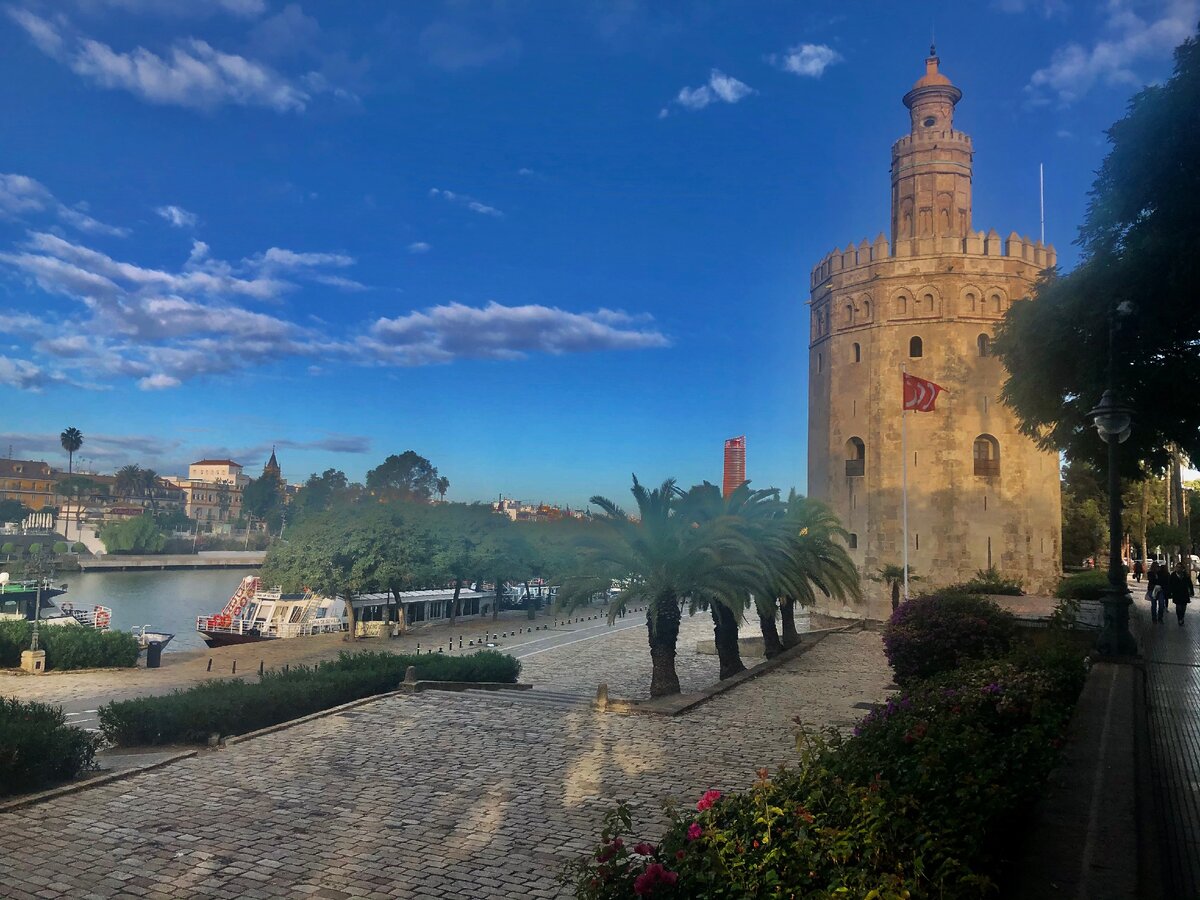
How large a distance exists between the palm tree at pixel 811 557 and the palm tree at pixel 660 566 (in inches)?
196

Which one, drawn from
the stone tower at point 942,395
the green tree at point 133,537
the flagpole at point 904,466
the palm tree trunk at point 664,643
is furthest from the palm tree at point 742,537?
the green tree at point 133,537

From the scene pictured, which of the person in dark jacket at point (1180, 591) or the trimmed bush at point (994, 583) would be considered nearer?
the person in dark jacket at point (1180, 591)

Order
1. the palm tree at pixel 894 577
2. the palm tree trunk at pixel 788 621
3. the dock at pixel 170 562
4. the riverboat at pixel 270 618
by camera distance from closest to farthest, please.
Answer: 1. the palm tree trunk at pixel 788 621
2. the palm tree at pixel 894 577
3. the riverboat at pixel 270 618
4. the dock at pixel 170 562

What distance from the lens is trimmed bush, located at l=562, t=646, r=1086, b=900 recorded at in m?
3.95

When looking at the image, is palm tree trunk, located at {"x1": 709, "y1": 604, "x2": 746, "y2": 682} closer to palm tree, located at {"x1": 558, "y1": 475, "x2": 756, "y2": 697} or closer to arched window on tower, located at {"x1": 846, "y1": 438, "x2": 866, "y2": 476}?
palm tree, located at {"x1": 558, "y1": 475, "x2": 756, "y2": 697}

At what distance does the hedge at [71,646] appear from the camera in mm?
26172

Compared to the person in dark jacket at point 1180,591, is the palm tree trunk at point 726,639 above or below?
below

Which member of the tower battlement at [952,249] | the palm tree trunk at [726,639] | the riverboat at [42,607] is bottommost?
the riverboat at [42,607]

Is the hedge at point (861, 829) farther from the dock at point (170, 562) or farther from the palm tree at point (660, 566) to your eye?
the dock at point (170, 562)

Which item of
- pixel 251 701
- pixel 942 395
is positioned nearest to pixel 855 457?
pixel 942 395

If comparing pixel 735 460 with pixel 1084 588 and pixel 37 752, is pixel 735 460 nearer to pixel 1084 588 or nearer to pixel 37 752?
pixel 1084 588

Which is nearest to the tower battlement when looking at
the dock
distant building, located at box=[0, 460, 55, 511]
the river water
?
the river water

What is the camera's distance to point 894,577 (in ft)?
114

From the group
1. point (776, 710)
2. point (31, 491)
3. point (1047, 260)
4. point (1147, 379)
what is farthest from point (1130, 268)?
point (31, 491)
